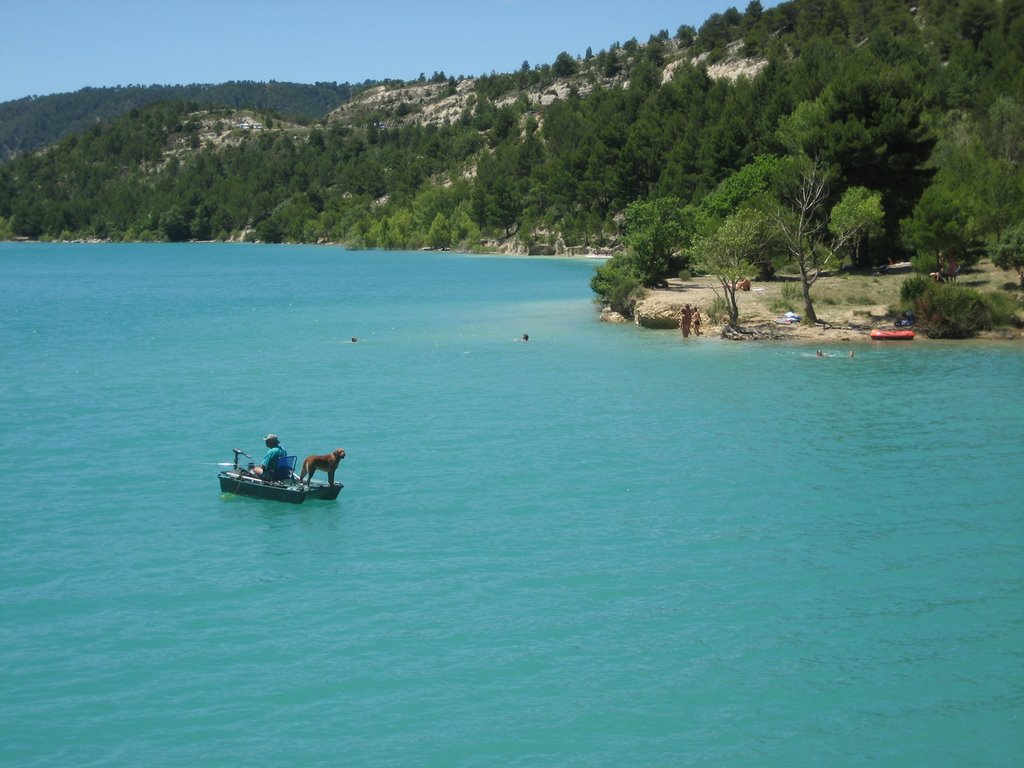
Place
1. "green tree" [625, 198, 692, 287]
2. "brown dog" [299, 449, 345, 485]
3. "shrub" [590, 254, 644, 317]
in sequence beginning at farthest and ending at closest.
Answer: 1. "green tree" [625, 198, 692, 287]
2. "shrub" [590, 254, 644, 317]
3. "brown dog" [299, 449, 345, 485]

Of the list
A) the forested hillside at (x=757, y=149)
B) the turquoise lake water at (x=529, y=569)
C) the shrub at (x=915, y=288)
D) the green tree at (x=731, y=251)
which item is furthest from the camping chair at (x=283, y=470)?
the shrub at (x=915, y=288)

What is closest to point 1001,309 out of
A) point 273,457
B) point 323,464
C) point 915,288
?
point 915,288

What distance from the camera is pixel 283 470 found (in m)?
24.2

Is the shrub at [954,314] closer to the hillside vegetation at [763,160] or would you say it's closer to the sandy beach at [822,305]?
the sandy beach at [822,305]

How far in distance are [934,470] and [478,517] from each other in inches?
451

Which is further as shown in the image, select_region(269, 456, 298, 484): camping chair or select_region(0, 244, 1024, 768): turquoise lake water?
select_region(269, 456, 298, 484): camping chair

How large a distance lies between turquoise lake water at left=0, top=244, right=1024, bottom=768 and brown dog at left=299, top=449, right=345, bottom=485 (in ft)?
2.60

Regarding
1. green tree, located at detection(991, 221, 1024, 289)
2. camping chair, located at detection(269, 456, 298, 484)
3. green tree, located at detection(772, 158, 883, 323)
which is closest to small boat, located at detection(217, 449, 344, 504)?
camping chair, located at detection(269, 456, 298, 484)

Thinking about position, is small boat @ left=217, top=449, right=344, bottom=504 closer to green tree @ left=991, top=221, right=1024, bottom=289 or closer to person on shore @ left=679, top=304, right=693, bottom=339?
person on shore @ left=679, top=304, right=693, bottom=339

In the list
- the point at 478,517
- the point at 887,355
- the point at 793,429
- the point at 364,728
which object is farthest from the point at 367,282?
the point at 364,728

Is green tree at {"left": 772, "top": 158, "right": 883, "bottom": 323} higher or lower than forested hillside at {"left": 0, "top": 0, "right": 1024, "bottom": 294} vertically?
lower

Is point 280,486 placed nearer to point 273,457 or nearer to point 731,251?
point 273,457

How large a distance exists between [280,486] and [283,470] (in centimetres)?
52

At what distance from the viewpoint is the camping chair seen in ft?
79.0
